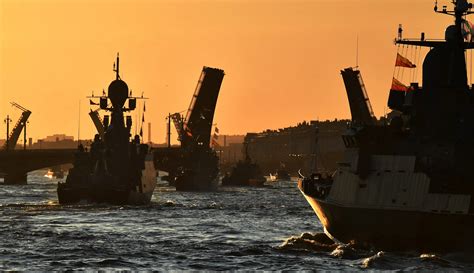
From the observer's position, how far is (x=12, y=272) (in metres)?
48.0

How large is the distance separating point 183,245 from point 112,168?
50.7 m

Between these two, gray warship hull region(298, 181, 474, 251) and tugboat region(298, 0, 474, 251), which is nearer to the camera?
gray warship hull region(298, 181, 474, 251)

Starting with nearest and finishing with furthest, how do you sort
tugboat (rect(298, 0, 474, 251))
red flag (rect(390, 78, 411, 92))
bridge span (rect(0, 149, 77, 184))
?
tugboat (rect(298, 0, 474, 251))
red flag (rect(390, 78, 411, 92))
bridge span (rect(0, 149, 77, 184))

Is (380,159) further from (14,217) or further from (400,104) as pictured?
(14,217)

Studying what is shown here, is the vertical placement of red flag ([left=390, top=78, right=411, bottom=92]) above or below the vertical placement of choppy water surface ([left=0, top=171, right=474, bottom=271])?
above

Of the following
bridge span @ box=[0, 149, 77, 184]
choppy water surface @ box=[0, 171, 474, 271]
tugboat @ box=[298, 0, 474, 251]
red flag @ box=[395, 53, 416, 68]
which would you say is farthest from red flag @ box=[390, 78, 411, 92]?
bridge span @ box=[0, 149, 77, 184]

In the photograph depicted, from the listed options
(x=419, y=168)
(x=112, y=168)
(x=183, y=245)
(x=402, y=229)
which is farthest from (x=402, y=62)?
(x=112, y=168)

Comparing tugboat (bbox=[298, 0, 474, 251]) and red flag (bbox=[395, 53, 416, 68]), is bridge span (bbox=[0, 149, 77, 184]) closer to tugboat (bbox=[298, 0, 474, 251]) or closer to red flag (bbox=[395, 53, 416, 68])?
red flag (bbox=[395, 53, 416, 68])

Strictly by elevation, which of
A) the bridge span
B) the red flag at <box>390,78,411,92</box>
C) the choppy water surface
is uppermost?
the bridge span

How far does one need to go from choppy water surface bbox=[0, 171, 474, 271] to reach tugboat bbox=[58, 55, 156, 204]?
15387 millimetres

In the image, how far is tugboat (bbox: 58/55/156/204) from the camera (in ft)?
359

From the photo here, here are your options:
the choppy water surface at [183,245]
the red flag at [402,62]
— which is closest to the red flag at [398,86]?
the red flag at [402,62]

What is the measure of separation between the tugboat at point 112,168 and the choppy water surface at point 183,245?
15387 mm

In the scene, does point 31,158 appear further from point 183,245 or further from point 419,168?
point 419,168
